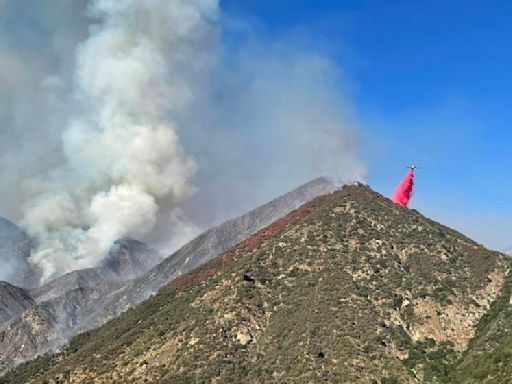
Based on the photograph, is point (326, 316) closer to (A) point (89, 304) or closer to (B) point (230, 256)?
(B) point (230, 256)

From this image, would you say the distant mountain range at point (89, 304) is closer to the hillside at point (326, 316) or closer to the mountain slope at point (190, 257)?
the mountain slope at point (190, 257)

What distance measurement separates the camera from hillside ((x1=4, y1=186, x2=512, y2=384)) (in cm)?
8219

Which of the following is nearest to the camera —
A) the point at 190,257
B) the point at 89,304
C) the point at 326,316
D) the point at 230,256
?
the point at 326,316

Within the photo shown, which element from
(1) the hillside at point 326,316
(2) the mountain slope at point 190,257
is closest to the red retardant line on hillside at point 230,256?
(1) the hillside at point 326,316

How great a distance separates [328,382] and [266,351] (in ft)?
44.4

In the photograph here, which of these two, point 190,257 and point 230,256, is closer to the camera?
point 230,256

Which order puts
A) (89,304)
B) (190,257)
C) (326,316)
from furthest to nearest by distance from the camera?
(89,304) → (190,257) → (326,316)

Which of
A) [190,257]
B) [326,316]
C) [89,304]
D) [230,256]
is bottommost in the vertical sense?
[326,316]

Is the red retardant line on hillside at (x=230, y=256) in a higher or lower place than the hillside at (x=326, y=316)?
higher

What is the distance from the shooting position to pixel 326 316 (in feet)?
299

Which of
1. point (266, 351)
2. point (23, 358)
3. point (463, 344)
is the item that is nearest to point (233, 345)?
point (266, 351)

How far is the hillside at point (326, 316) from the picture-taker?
270 feet

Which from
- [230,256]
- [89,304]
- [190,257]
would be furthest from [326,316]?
[89,304]

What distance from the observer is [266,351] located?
88750 mm
